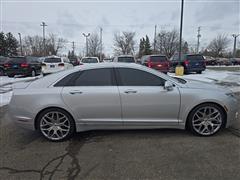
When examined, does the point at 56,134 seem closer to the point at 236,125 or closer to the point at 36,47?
the point at 236,125

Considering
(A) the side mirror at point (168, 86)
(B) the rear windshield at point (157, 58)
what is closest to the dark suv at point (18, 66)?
(B) the rear windshield at point (157, 58)

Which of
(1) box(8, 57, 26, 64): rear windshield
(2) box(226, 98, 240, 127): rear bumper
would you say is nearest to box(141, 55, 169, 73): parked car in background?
(1) box(8, 57, 26, 64): rear windshield

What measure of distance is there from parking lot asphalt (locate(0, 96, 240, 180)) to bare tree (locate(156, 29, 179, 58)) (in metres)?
56.8

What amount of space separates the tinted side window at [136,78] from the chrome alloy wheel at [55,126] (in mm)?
1348

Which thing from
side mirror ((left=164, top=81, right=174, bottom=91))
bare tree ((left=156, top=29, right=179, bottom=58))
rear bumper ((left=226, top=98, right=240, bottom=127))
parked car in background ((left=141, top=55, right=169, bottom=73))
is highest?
bare tree ((left=156, top=29, right=179, bottom=58))

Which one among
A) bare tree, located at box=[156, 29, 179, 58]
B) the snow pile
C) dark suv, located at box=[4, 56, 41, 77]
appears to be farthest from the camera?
bare tree, located at box=[156, 29, 179, 58]

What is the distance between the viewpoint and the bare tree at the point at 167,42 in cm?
5855

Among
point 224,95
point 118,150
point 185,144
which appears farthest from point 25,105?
point 224,95

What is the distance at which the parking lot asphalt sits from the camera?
287cm

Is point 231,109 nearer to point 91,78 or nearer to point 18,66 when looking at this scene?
point 91,78

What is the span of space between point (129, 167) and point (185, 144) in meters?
1.29

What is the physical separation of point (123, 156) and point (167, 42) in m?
59.4

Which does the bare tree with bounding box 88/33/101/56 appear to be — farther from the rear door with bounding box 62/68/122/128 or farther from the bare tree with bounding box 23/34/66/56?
the rear door with bounding box 62/68/122/128

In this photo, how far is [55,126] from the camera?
399 cm
